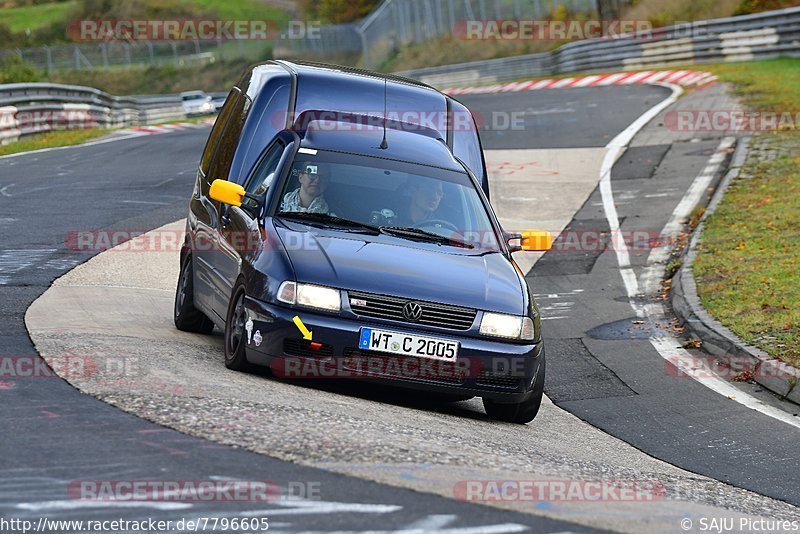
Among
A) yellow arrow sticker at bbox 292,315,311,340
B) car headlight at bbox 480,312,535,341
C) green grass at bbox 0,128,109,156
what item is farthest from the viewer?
green grass at bbox 0,128,109,156

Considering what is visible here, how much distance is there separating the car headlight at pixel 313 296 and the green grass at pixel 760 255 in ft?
14.7

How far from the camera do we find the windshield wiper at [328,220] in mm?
8828

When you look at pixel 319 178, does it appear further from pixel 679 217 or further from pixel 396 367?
pixel 679 217

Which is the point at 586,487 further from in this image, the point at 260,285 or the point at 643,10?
the point at 643,10

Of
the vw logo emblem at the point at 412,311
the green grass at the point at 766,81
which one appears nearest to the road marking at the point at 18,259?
the vw logo emblem at the point at 412,311

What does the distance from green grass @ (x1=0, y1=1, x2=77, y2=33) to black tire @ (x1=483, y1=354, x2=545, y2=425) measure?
91.5m

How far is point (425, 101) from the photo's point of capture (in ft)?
36.5

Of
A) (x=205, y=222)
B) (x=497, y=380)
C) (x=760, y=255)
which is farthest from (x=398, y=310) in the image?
(x=760, y=255)

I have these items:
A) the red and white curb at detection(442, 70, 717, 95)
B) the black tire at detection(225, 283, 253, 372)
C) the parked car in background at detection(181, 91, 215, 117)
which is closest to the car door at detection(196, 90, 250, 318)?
the black tire at detection(225, 283, 253, 372)

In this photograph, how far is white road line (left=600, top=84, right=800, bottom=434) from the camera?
999cm

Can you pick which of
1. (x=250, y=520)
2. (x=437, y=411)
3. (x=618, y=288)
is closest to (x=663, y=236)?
(x=618, y=288)

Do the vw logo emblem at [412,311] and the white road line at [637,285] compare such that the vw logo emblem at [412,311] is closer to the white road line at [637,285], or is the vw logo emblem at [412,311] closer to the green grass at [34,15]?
the white road line at [637,285]

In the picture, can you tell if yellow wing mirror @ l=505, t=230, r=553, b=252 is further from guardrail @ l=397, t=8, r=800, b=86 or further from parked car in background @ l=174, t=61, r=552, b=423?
guardrail @ l=397, t=8, r=800, b=86

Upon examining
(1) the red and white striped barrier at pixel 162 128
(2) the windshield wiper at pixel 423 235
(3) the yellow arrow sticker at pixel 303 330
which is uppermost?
(2) the windshield wiper at pixel 423 235
